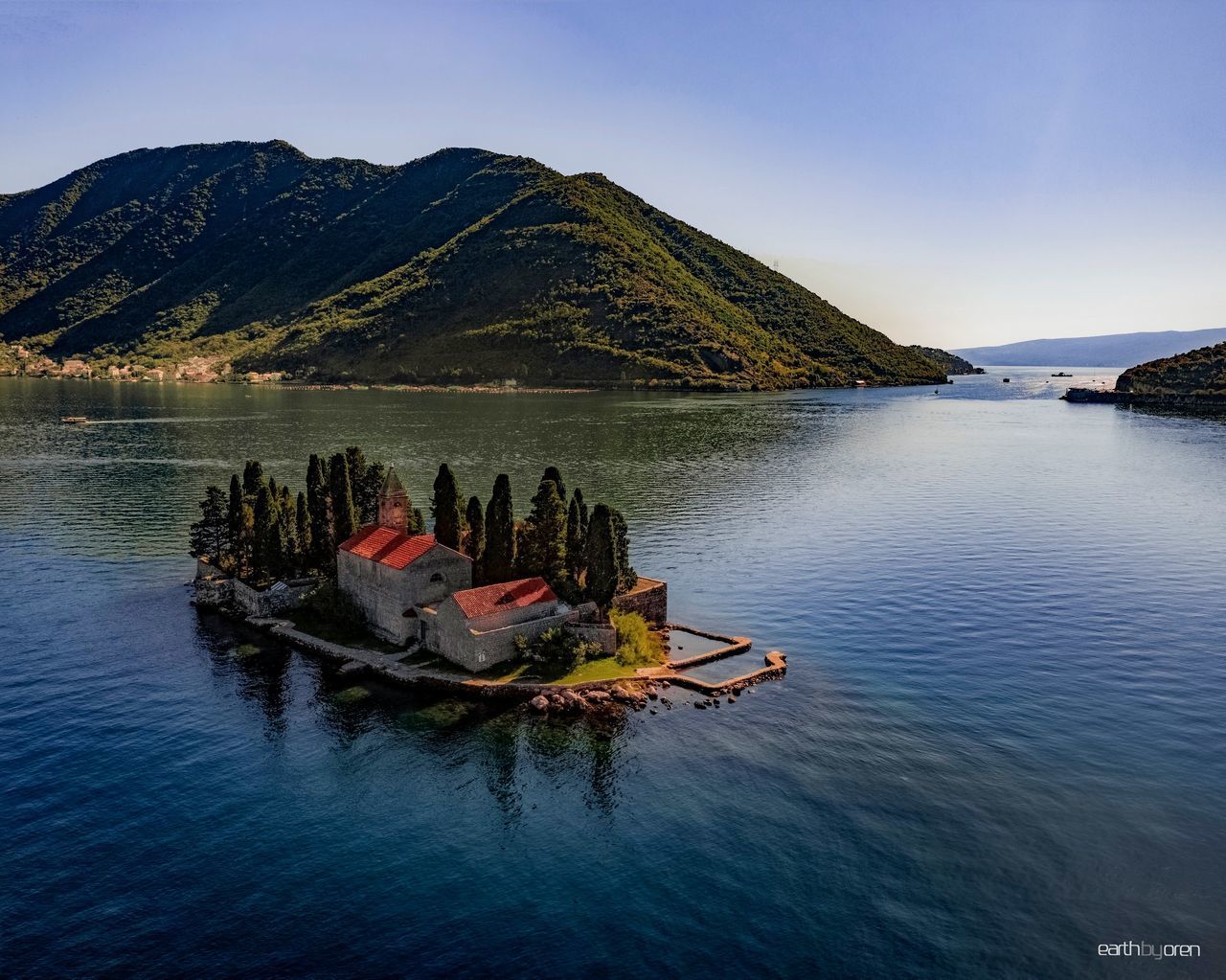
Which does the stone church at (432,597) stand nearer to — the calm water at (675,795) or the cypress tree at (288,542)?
the calm water at (675,795)

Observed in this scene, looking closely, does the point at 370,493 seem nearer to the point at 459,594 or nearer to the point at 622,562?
the point at 459,594

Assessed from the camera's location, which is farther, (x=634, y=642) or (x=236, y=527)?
(x=236, y=527)

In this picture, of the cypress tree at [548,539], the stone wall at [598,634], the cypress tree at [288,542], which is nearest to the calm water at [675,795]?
the stone wall at [598,634]

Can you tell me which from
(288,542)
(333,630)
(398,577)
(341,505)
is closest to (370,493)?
(341,505)

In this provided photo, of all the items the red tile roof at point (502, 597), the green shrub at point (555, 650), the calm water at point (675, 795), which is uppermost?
the red tile roof at point (502, 597)

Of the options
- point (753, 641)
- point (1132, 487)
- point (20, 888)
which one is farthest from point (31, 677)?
point (1132, 487)

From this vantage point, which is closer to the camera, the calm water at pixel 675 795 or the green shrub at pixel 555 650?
the calm water at pixel 675 795
